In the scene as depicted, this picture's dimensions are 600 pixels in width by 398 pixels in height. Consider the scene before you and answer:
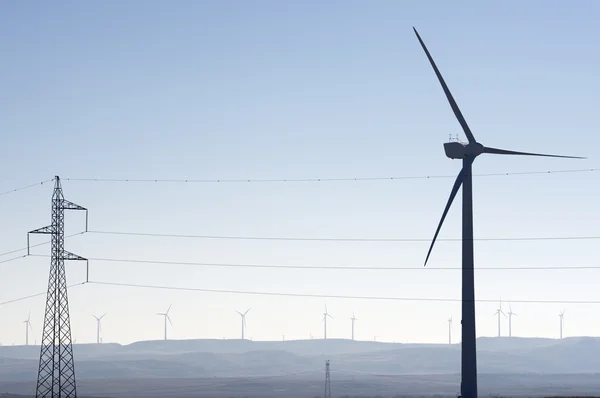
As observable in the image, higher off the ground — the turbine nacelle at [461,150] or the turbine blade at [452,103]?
the turbine blade at [452,103]

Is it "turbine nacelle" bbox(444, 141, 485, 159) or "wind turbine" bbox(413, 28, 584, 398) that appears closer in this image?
"wind turbine" bbox(413, 28, 584, 398)

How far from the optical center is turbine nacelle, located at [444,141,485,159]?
104 metres

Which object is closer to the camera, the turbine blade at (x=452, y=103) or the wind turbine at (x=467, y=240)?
the wind turbine at (x=467, y=240)

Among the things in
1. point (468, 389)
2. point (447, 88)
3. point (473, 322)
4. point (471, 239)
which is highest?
point (447, 88)

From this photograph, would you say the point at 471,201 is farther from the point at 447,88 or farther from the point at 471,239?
the point at 447,88

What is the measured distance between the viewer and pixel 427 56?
355ft

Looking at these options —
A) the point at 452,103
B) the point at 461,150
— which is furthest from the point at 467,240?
the point at 452,103

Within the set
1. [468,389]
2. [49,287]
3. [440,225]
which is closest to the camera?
[468,389]

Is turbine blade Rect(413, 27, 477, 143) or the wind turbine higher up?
turbine blade Rect(413, 27, 477, 143)

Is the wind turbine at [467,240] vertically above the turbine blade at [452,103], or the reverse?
the turbine blade at [452,103]

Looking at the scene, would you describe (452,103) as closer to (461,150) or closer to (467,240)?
(461,150)

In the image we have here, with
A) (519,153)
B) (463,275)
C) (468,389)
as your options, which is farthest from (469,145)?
(468,389)

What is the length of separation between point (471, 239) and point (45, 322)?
1988 inches

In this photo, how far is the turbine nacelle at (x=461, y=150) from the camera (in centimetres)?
10356
